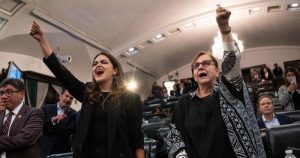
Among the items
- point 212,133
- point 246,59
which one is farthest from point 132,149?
point 246,59

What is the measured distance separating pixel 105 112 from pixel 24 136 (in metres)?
0.61

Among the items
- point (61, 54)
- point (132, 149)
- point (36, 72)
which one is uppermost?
point (61, 54)

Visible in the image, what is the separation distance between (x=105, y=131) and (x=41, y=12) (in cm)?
520

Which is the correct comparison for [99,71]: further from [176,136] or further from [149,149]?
[149,149]

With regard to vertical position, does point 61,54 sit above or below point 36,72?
above

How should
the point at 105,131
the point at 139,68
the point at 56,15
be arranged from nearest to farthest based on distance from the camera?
the point at 105,131, the point at 56,15, the point at 139,68

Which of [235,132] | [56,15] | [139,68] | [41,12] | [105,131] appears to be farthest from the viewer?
[139,68]

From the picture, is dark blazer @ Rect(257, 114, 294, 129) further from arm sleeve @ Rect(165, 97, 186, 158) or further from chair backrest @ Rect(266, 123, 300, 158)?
arm sleeve @ Rect(165, 97, 186, 158)

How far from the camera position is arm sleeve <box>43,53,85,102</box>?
1.61m

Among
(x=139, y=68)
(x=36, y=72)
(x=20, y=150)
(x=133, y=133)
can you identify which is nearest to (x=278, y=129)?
(x=133, y=133)

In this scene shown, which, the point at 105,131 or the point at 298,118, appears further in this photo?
the point at 298,118

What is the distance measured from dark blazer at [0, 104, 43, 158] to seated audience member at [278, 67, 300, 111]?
10.3 ft

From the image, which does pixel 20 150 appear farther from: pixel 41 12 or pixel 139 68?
pixel 139 68

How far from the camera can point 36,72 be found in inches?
299
